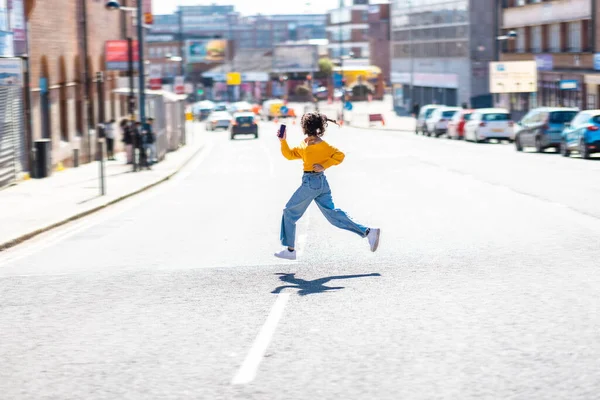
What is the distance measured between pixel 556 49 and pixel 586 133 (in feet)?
129

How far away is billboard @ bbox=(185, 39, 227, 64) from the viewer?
184750 millimetres

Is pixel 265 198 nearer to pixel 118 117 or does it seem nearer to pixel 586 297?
pixel 586 297

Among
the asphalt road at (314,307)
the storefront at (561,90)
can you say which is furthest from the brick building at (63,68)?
the storefront at (561,90)

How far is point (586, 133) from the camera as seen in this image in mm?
33750

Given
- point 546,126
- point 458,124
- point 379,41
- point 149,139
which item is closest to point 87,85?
point 149,139

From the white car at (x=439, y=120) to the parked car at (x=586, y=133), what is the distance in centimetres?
2677

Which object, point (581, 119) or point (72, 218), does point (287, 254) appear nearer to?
point (72, 218)

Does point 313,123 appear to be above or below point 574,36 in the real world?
below

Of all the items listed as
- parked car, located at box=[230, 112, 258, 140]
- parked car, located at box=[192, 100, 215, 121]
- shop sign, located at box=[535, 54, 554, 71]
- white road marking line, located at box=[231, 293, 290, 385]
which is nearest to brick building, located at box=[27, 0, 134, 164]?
parked car, located at box=[230, 112, 258, 140]

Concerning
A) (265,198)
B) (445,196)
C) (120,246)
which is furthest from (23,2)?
(120,246)

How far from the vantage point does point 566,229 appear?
14.6m

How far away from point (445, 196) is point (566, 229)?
6.66 metres

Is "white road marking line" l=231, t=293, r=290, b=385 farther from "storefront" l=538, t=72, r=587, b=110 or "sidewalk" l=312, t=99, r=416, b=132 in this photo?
"sidewalk" l=312, t=99, r=416, b=132

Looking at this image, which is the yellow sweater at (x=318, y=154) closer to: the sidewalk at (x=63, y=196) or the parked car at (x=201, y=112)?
the sidewalk at (x=63, y=196)
